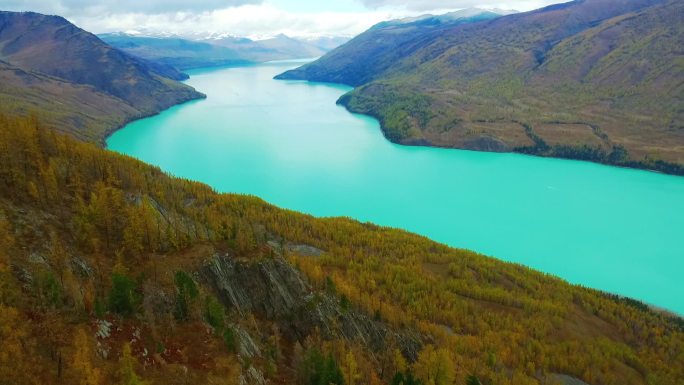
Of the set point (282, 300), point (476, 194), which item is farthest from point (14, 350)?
point (476, 194)

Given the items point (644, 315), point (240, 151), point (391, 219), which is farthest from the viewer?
point (240, 151)

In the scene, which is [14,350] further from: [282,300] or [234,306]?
[282,300]

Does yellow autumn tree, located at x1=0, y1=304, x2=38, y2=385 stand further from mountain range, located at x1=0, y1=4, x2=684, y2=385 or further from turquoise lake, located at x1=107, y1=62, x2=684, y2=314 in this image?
turquoise lake, located at x1=107, y1=62, x2=684, y2=314

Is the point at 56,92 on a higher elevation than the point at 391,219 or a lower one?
higher

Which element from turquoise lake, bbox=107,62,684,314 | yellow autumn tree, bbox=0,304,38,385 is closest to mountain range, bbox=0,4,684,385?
yellow autumn tree, bbox=0,304,38,385

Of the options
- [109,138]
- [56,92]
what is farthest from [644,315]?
[56,92]

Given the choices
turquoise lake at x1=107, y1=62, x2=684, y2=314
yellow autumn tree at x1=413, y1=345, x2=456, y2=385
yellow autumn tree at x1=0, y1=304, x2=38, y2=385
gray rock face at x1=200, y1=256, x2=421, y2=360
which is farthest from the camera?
turquoise lake at x1=107, y1=62, x2=684, y2=314

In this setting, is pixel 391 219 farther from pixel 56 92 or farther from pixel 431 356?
pixel 56 92
